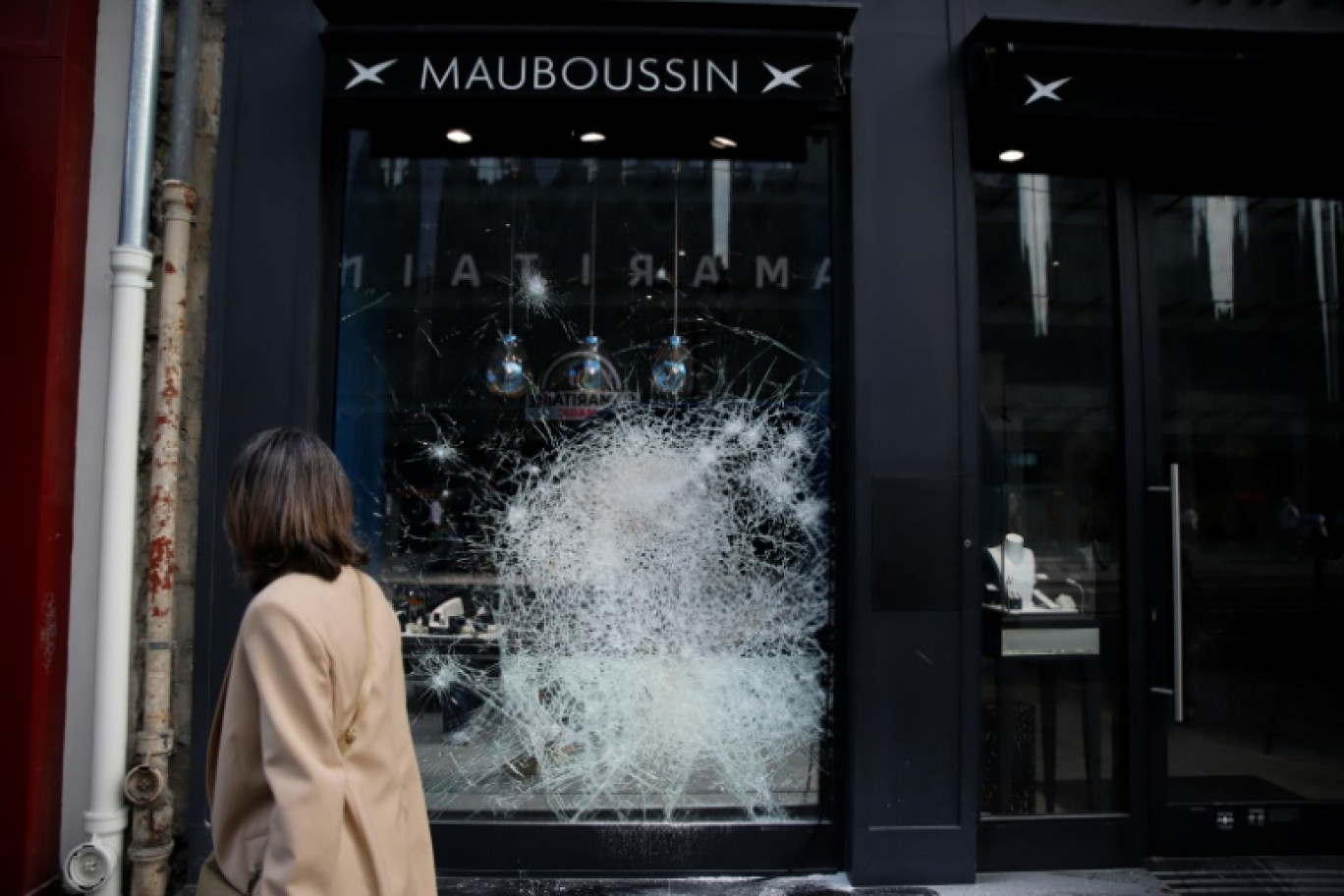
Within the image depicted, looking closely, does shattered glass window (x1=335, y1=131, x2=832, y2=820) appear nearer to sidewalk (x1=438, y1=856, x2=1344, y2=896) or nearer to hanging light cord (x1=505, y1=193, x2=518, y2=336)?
hanging light cord (x1=505, y1=193, x2=518, y2=336)

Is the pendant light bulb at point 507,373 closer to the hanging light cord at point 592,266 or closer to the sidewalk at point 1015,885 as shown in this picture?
the hanging light cord at point 592,266

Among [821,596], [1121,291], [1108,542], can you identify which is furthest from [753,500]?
[1121,291]

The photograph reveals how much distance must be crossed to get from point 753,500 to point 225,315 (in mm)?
2736

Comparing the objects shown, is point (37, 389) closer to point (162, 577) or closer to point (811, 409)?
point (162, 577)

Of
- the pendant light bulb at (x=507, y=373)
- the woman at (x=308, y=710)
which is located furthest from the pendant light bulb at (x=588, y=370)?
the woman at (x=308, y=710)

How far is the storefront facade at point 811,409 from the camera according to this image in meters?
4.22

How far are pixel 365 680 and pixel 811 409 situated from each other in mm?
3096

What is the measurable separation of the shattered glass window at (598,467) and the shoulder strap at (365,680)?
256 cm

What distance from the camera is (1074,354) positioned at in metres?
4.62

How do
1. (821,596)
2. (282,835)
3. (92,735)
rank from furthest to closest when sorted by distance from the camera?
(821,596), (92,735), (282,835)

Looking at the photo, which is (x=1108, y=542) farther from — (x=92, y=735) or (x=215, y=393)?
(x=92, y=735)

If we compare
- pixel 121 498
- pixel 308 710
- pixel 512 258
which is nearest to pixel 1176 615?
pixel 512 258

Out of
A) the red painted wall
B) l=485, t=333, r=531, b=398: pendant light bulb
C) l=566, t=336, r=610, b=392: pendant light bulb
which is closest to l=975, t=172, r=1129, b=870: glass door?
l=566, t=336, r=610, b=392: pendant light bulb

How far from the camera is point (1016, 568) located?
14.9ft
